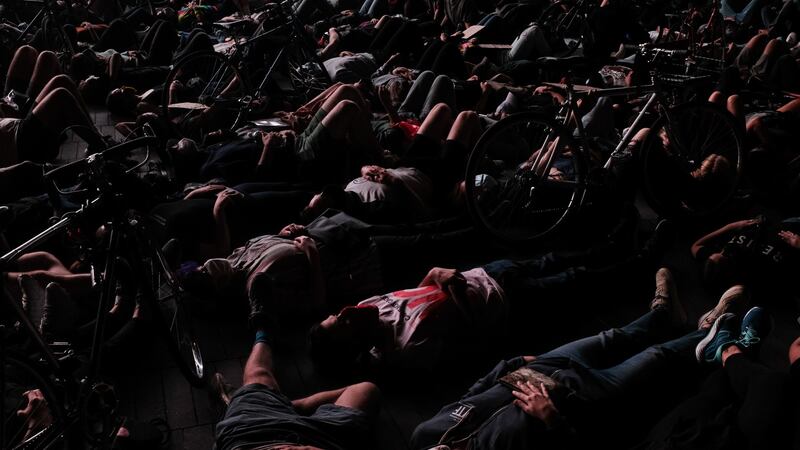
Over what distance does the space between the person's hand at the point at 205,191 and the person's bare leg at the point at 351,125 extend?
0.90 m

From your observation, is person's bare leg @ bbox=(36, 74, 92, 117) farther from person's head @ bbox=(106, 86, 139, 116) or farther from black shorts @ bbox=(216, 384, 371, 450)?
black shorts @ bbox=(216, 384, 371, 450)

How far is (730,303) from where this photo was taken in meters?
3.58

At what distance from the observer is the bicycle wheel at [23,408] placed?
91.7 inches

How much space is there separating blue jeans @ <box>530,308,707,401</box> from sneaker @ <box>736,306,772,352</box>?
0.19m

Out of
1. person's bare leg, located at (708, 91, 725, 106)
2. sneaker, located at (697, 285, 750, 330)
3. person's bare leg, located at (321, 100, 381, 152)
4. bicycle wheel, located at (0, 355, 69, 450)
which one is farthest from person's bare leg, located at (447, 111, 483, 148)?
bicycle wheel, located at (0, 355, 69, 450)

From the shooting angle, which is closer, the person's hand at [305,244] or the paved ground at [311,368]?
the paved ground at [311,368]

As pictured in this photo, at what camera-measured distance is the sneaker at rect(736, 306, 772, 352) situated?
9.98 feet

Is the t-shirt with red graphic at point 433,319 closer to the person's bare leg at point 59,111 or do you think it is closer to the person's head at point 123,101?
the person's bare leg at point 59,111

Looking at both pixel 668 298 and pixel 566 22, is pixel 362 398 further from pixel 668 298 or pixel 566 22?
pixel 566 22

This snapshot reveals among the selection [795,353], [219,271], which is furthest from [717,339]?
[219,271]

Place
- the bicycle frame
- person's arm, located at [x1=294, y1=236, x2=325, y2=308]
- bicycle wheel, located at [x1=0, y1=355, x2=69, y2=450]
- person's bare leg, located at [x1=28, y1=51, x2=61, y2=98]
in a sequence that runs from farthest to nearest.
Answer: the bicycle frame → person's bare leg, located at [x1=28, y1=51, x2=61, y2=98] → person's arm, located at [x1=294, y1=236, x2=325, y2=308] → bicycle wheel, located at [x1=0, y1=355, x2=69, y2=450]

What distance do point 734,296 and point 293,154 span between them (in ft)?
9.80

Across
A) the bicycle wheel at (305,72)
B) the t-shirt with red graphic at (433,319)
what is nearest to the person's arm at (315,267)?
the t-shirt with red graphic at (433,319)

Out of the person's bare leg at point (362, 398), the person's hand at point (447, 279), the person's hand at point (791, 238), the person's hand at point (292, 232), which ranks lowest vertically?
the person's hand at point (791, 238)
